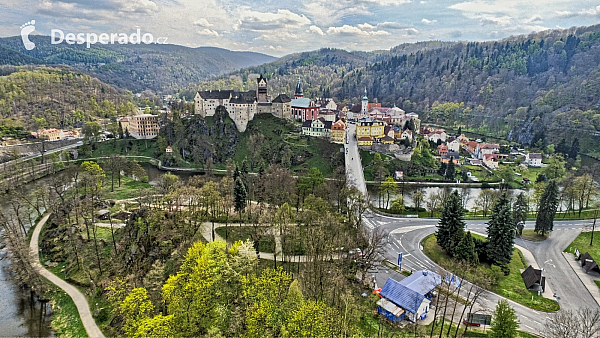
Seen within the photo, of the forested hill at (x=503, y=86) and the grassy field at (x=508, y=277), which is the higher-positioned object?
the forested hill at (x=503, y=86)

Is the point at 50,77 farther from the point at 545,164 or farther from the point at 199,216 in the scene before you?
the point at 545,164

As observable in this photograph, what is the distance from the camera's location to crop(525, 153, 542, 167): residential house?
7356 cm

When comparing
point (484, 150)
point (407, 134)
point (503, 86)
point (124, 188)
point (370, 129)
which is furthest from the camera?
point (503, 86)

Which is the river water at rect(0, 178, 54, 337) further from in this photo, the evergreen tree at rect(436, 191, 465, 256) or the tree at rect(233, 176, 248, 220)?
the evergreen tree at rect(436, 191, 465, 256)

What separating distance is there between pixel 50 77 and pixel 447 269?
13994 centimetres

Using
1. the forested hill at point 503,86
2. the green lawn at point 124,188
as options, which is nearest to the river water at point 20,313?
the green lawn at point 124,188

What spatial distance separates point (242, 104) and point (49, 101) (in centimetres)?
7337

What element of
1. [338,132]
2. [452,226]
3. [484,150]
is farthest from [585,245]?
[484,150]

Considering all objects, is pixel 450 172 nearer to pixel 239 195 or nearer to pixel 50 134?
pixel 239 195

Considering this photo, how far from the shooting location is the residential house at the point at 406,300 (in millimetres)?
23453

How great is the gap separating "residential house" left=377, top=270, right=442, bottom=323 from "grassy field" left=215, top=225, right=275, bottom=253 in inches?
439

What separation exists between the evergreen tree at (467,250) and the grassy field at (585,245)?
506 inches

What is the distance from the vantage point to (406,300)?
2378 centimetres

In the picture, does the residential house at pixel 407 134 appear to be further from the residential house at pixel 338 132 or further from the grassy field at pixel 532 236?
the grassy field at pixel 532 236
